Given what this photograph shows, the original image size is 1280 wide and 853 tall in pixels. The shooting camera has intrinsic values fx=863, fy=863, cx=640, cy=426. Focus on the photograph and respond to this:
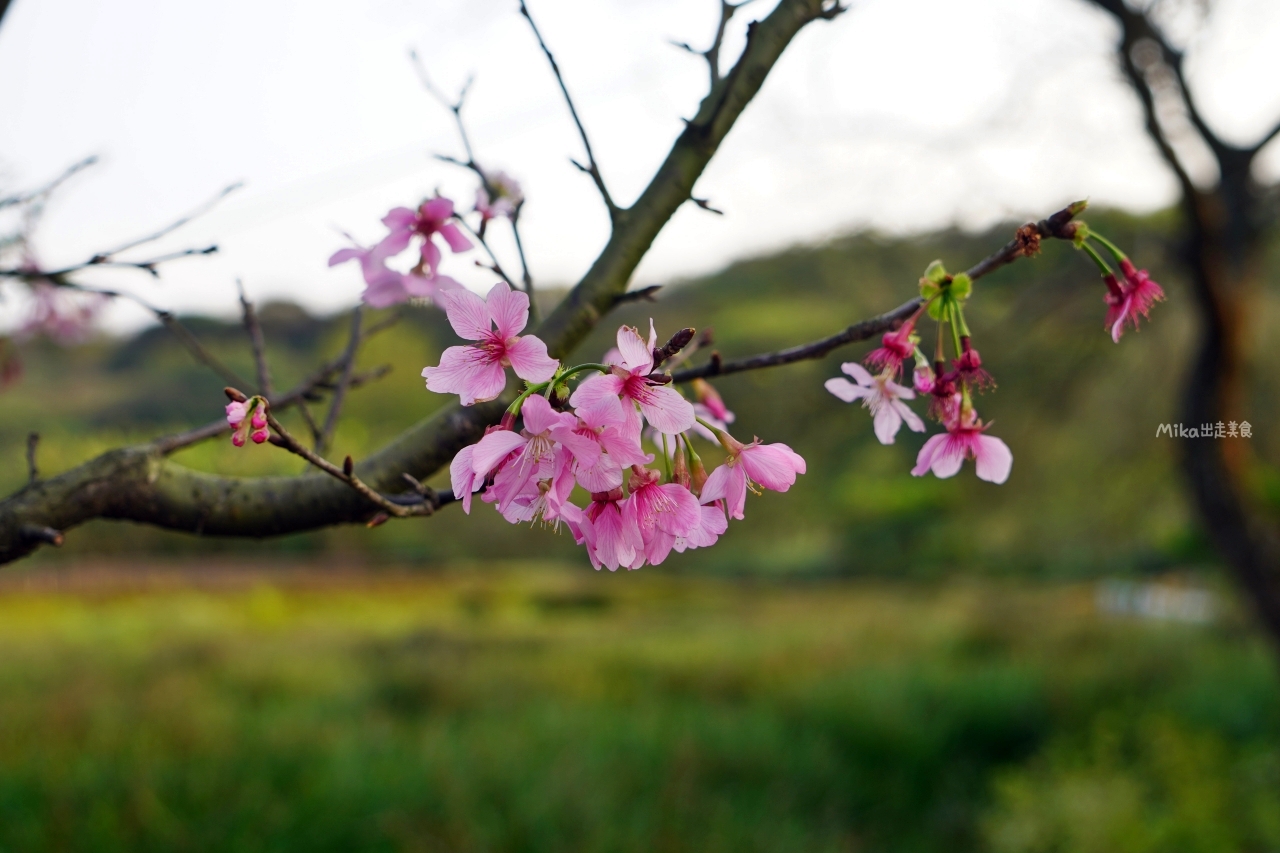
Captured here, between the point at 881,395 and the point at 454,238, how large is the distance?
1.21ft

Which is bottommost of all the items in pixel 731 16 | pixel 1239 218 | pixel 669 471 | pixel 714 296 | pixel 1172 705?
→ pixel 1172 705

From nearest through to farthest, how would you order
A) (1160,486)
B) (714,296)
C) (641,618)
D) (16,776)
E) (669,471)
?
1. (669,471)
2. (16,776)
3. (1160,486)
4. (641,618)
5. (714,296)

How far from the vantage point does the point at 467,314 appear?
1.77 feet

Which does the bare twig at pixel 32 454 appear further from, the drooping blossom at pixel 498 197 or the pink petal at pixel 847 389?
the pink petal at pixel 847 389

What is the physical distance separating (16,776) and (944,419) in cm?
363

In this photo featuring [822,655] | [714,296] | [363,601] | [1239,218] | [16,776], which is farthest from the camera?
[714,296]

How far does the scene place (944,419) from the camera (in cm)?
67

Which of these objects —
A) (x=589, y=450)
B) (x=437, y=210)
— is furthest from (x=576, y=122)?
(x=589, y=450)

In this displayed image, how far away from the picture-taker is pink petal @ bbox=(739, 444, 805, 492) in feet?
1.92

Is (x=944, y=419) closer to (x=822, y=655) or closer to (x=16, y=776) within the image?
(x=16, y=776)

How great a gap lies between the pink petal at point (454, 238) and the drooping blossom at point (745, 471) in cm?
28

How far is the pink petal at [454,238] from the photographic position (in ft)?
2.36

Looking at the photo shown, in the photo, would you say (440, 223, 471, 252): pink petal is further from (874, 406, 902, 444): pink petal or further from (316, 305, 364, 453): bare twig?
(874, 406, 902, 444): pink petal

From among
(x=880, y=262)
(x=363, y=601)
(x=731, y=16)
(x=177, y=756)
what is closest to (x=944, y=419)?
(x=731, y=16)
